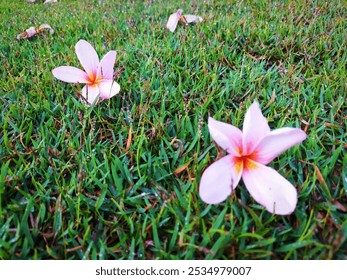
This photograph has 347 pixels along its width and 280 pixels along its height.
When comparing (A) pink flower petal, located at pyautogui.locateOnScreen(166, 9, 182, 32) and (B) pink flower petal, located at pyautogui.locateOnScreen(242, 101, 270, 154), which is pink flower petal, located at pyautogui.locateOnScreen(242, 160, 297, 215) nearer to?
(B) pink flower petal, located at pyautogui.locateOnScreen(242, 101, 270, 154)

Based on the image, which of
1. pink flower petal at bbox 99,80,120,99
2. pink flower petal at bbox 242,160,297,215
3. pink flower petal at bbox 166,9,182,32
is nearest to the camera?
pink flower petal at bbox 242,160,297,215

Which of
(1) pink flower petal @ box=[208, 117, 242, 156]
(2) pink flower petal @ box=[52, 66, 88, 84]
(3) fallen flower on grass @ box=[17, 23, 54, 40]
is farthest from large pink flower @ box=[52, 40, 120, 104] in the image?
(3) fallen flower on grass @ box=[17, 23, 54, 40]

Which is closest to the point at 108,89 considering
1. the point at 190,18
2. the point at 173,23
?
the point at 173,23

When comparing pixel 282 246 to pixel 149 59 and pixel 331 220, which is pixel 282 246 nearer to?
pixel 331 220

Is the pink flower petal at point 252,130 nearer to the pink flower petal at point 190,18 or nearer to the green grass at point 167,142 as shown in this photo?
the green grass at point 167,142

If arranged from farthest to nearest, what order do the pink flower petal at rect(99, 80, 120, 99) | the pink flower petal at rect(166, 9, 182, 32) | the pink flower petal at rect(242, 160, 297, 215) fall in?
the pink flower petal at rect(166, 9, 182, 32)
the pink flower petal at rect(99, 80, 120, 99)
the pink flower petal at rect(242, 160, 297, 215)

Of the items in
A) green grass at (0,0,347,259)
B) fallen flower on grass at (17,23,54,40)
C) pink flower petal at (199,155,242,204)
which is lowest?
fallen flower on grass at (17,23,54,40)

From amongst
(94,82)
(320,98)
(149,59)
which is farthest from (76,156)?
(320,98)

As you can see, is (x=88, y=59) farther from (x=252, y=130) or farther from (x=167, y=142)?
(x=252, y=130)
